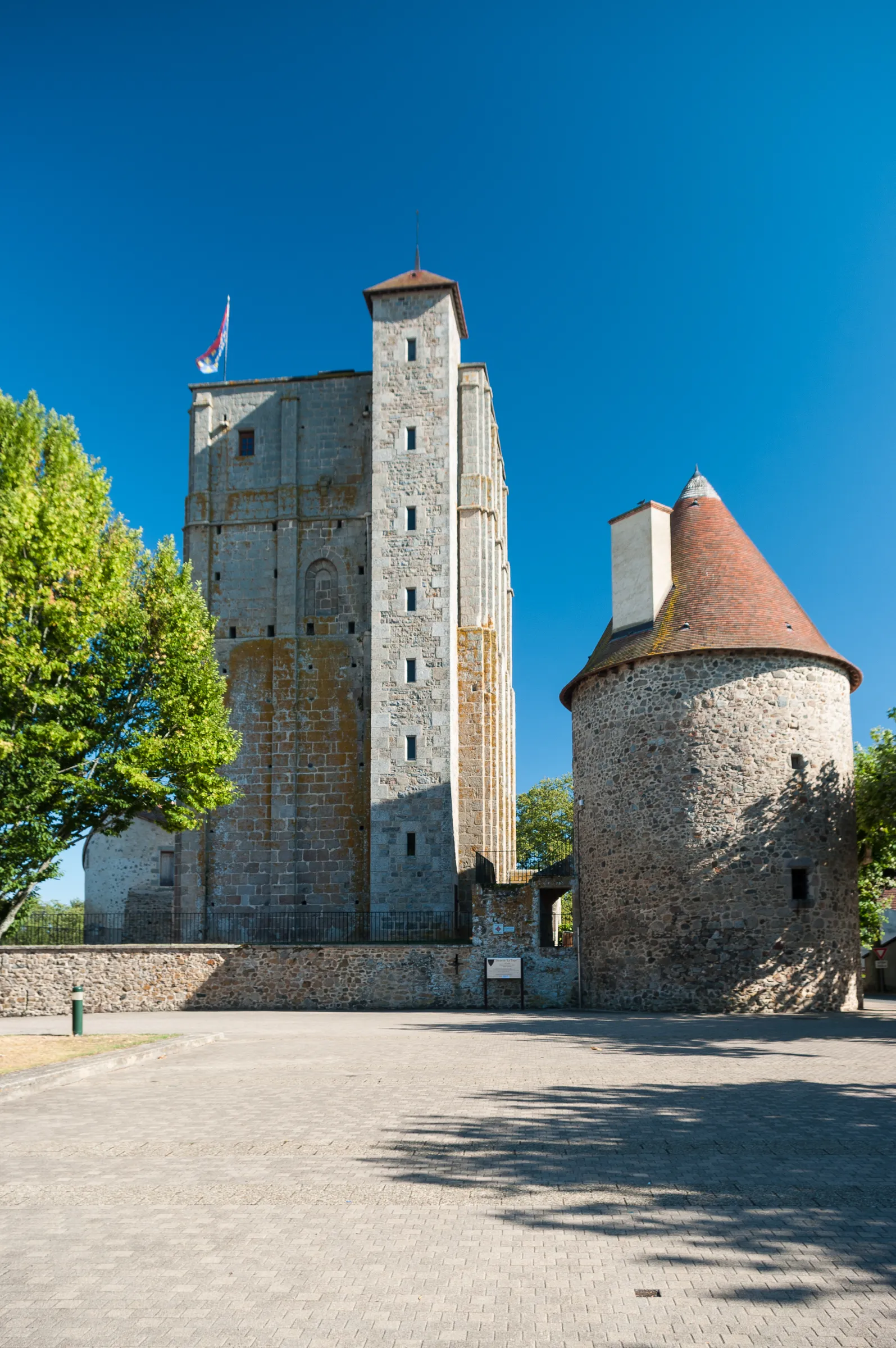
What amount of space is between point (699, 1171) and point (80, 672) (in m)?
13.8

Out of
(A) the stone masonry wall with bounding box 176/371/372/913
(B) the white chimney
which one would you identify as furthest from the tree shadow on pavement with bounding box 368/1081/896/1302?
(A) the stone masonry wall with bounding box 176/371/372/913

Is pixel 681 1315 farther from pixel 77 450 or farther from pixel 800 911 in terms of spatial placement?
pixel 800 911

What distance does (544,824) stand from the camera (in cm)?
5734

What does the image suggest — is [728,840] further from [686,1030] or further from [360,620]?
[360,620]

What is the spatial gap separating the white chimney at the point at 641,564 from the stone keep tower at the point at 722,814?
1.45ft

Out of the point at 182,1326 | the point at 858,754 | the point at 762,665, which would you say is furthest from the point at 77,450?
the point at 858,754

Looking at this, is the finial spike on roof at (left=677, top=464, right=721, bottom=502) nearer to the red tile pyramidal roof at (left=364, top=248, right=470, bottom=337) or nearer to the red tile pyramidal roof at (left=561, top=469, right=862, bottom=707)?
the red tile pyramidal roof at (left=561, top=469, right=862, bottom=707)

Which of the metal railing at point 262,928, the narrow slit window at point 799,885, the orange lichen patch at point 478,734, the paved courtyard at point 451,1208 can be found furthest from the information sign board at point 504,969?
the paved courtyard at point 451,1208

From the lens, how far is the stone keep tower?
20906 millimetres

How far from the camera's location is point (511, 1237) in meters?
5.61

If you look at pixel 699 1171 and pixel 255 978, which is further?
pixel 255 978

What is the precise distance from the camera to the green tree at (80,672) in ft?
51.3

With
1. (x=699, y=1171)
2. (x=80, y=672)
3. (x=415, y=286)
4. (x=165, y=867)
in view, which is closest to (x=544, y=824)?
(x=165, y=867)

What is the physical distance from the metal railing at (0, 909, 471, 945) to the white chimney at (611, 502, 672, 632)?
9703 mm
